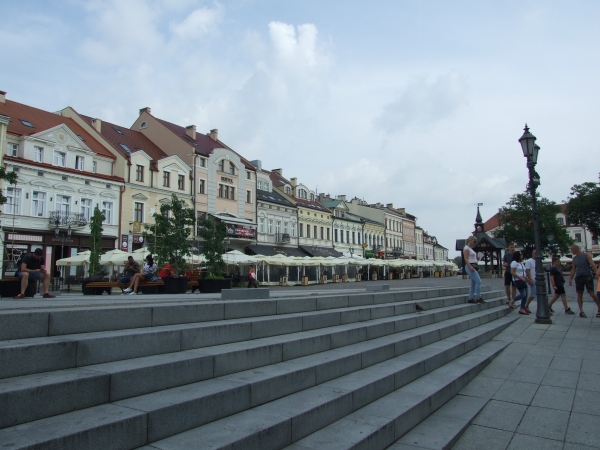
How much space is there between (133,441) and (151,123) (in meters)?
44.9

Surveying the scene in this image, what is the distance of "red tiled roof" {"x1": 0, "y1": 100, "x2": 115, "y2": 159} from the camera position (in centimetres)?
3119

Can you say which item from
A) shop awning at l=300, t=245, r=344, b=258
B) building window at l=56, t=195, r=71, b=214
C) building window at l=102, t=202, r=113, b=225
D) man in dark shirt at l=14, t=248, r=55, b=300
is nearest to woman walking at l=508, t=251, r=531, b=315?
man in dark shirt at l=14, t=248, r=55, b=300

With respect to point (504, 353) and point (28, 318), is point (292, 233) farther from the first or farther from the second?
point (28, 318)

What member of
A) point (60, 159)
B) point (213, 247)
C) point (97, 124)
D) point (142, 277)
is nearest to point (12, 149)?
point (60, 159)

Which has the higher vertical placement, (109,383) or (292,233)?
(292,233)

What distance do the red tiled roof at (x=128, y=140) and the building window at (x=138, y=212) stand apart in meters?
3.83

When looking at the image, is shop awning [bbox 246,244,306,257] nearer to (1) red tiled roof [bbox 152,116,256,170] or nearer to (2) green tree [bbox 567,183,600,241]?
(1) red tiled roof [bbox 152,116,256,170]

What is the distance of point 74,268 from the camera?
32.0 m

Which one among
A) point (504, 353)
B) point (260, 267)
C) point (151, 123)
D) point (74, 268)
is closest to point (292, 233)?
point (260, 267)

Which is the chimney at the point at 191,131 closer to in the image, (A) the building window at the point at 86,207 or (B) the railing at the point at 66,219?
(A) the building window at the point at 86,207

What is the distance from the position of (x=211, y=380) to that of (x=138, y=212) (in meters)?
35.0

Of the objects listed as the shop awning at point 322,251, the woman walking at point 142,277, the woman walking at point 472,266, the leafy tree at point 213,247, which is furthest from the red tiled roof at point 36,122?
the woman walking at point 472,266

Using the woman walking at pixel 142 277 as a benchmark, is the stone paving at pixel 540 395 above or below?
below

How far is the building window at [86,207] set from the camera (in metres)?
33.0
